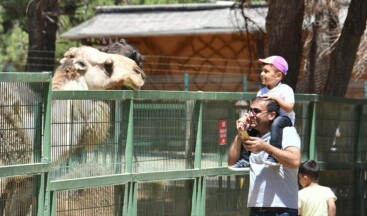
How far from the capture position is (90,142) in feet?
27.9

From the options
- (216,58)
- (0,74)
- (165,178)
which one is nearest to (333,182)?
(165,178)

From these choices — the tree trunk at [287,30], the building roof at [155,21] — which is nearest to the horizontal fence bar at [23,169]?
the tree trunk at [287,30]

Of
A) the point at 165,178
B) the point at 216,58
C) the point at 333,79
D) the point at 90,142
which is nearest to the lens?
the point at 90,142

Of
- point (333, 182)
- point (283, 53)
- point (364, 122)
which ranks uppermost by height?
point (283, 53)

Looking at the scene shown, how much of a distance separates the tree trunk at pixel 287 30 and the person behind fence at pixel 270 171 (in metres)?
4.66

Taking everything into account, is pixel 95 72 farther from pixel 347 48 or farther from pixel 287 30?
pixel 347 48

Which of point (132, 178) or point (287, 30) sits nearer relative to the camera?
point (132, 178)

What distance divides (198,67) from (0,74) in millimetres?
19513

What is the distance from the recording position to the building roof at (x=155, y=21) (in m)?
26.4

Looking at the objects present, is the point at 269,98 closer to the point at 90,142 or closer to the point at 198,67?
the point at 90,142

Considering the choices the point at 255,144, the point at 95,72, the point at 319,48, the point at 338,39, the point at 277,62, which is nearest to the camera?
the point at 255,144

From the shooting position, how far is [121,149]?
29.3 ft

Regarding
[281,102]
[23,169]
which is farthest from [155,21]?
[23,169]

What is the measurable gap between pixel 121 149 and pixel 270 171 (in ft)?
5.63
